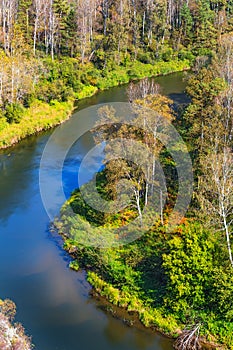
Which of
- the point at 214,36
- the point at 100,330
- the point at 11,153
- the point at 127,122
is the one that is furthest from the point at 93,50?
the point at 100,330

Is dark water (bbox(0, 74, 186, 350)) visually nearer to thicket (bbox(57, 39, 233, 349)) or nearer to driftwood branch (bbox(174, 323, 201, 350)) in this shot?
driftwood branch (bbox(174, 323, 201, 350))

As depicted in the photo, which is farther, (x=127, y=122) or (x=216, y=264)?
(x=127, y=122)

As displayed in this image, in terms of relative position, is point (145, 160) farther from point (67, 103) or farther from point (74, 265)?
point (67, 103)

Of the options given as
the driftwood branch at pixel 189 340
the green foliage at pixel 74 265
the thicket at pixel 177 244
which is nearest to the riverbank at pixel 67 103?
the thicket at pixel 177 244

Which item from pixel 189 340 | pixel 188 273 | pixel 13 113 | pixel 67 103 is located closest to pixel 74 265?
pixel 188 273

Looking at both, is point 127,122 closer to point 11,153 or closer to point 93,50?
point 11,153

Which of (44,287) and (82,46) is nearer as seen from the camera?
(44,287)
